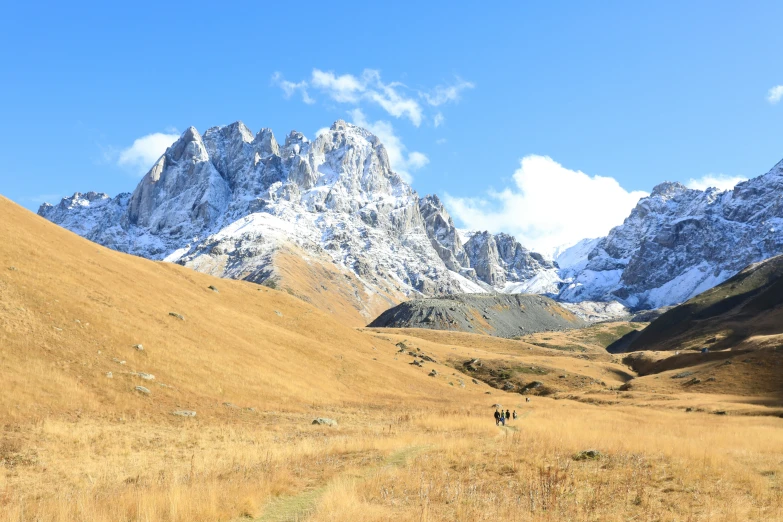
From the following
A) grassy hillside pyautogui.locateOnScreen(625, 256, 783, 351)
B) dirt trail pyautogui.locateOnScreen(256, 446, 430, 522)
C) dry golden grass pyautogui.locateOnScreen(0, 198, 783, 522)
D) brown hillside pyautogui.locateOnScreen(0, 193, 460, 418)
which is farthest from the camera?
grassy hillside pyautogui.locateOnScreen(625, 256, 783, 351)

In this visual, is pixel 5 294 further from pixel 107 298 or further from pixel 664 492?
pixel 664 492

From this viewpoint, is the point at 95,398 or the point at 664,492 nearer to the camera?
the point at 664,492

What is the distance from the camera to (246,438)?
78.8 feet

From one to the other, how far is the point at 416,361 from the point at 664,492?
62918 mm

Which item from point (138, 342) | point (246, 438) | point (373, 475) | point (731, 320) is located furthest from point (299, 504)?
point (731, 320)

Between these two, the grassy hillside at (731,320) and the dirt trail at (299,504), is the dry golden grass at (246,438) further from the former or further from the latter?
the grassy hillside at (731,320)

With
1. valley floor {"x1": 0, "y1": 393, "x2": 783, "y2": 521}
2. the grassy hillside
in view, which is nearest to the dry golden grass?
valley floor {"x1": 0, "y1": 393, "x2": 783, "y2": 521}

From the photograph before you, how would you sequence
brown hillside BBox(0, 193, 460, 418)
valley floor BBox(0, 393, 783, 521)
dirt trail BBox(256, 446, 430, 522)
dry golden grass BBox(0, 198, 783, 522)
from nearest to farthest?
valley floor BBox(0, 393, 783, 521) → dirt trail BBox(256, 446, 430, 522) → dry golden grass BBox(0, 198, 783, 522) → brown hillside BBox(0, 193, 460, 418)

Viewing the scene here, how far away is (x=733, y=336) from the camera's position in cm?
14025

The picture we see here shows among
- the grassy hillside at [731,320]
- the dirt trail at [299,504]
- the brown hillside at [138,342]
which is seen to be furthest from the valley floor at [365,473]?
the grassy hillside at [731,320]

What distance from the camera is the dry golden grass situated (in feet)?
39.2

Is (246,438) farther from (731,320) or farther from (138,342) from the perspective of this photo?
(731,320)

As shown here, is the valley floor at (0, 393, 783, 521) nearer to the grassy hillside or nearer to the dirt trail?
the dirt trail

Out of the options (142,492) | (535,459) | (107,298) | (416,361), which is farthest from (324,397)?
(416,361)
